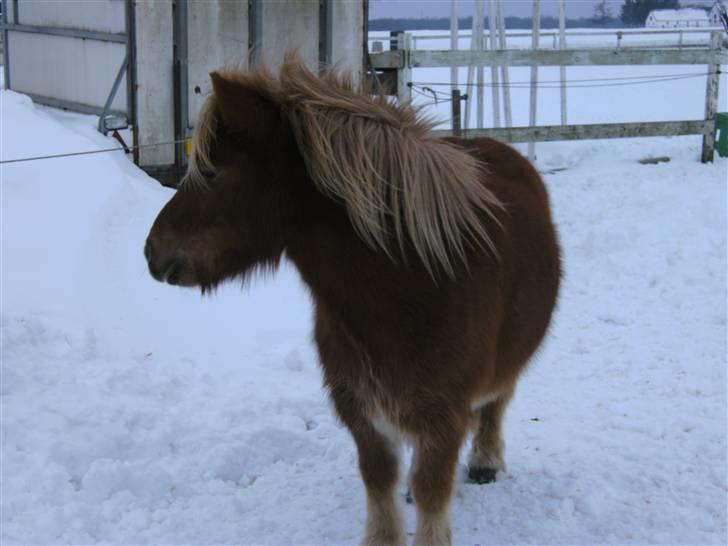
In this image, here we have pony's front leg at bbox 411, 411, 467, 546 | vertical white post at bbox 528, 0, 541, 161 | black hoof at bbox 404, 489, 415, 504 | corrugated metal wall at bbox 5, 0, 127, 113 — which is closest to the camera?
pony's front leg at bbox 411, 411, 467, 546

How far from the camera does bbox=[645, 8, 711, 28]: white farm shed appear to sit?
118 feet

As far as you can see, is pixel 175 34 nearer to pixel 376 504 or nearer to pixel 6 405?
pixel 6 405

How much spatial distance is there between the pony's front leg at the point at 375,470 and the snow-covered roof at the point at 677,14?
37609mm

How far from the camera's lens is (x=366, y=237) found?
2.64 metres

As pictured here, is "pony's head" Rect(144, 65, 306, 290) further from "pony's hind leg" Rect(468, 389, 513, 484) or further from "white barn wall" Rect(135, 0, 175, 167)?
"white barn wall" Rect(135, 0, 175, 167)

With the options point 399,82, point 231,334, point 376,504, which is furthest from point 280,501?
point 399,82

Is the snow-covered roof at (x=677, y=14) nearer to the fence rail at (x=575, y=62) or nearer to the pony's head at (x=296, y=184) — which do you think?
the fence rail at (x=575, y=62)

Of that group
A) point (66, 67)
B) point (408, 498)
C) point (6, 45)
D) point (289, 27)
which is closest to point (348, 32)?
point (289, 27)

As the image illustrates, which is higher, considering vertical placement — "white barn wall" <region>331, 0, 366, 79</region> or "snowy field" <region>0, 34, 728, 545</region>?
"white barn wall" <region>331, 0, 366, 79</region>

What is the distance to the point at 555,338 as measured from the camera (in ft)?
18.7

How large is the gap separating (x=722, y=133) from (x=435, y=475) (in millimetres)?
9326

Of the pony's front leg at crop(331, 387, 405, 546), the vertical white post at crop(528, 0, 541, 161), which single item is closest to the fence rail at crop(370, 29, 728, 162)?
the vertical white post at crop(528, 0, 541, 161)

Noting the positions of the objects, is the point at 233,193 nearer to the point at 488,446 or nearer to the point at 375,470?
the point at 375,470

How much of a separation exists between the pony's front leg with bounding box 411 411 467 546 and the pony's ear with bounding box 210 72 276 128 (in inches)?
44.2
